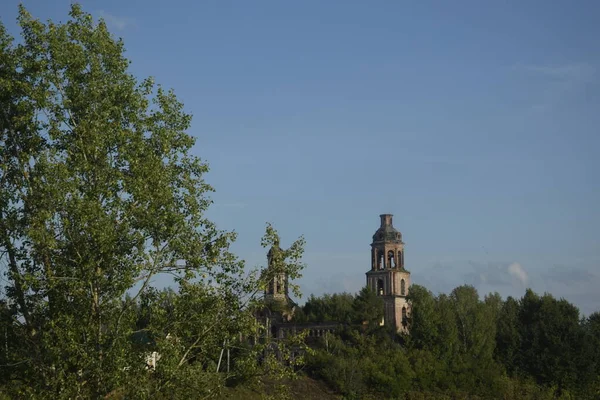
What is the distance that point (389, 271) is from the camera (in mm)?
89625

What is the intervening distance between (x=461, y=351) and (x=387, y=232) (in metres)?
22.4

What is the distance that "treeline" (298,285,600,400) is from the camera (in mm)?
60094

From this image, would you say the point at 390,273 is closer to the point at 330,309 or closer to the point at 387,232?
the point at 387,232

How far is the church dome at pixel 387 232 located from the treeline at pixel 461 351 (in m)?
11.8

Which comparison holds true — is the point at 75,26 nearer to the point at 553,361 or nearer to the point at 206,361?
the point at 206,361

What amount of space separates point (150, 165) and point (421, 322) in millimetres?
49547

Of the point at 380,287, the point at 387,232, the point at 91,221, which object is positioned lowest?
the point at 91,221

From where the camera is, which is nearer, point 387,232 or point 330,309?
point 330,309

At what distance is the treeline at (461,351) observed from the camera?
60.1 meters

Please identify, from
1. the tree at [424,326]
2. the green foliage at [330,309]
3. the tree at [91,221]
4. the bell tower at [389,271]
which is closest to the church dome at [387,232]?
the bell tower at [389,271]

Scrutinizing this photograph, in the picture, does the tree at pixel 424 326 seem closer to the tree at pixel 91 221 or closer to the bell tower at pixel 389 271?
the bell tower at pixel 389 271

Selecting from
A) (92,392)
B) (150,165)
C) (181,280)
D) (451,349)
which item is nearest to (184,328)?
(181,280)

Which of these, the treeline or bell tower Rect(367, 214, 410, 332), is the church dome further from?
the treeline

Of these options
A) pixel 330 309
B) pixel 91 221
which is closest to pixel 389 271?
pixel 330 309
